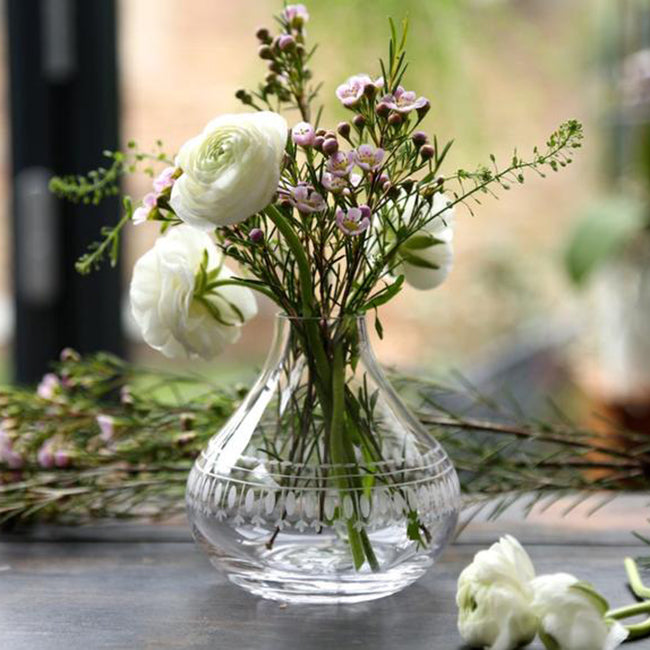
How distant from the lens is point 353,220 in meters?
0.61

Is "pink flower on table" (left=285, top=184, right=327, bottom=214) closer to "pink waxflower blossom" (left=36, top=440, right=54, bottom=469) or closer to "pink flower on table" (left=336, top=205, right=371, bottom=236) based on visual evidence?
"pink flower on table" (left=336, top=205, right=371, bottom=236)

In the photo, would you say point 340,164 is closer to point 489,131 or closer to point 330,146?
point 330,146

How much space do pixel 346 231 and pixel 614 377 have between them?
1.83 meters

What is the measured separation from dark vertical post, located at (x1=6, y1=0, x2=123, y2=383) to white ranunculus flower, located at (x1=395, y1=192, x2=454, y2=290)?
5.22 feet

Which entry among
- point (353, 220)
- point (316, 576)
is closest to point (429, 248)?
point (353, 220)

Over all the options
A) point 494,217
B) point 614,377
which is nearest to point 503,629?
point 614,377

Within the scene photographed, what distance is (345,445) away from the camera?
0.66 metres

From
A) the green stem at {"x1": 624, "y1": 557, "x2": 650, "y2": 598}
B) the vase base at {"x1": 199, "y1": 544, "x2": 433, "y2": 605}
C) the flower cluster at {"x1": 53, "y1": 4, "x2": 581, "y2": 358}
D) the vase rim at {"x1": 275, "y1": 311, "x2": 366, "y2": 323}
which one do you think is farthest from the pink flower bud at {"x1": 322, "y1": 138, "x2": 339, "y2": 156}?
the green stem at {"x1": 624, "y1": 557, "x2": 650, "y2": 598}

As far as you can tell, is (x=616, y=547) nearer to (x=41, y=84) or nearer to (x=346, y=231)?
(x=346, y=231)

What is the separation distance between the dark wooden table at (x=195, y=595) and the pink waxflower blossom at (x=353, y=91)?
308mm

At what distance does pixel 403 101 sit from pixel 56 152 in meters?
1.71

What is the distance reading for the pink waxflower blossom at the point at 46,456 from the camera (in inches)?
33.7

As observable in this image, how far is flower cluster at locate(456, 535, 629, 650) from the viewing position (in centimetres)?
57

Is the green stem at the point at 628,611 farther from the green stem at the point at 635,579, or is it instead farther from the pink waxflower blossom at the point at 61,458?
the pink waxflower blossom at the point at 61,458
